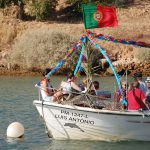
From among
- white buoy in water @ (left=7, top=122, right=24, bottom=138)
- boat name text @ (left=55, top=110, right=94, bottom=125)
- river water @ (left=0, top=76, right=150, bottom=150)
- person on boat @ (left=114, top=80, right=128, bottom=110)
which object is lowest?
river water @ (left=0, top=76, right=150, bottom=150)

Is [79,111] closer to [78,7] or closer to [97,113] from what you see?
[97,113]

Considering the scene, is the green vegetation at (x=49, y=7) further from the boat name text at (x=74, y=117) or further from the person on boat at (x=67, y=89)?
the boat name text at (x=74, y=117)

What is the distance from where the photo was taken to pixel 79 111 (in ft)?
63.5

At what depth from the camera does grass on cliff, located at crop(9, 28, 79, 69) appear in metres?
49.2

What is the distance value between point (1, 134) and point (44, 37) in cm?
2954

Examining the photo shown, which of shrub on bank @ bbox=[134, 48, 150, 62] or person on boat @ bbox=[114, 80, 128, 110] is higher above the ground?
person on boat @ bbox=[114, 80, 128, 110]

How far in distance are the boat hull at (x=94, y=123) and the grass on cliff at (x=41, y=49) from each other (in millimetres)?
28056

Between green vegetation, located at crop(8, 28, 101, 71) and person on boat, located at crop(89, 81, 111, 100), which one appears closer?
person on boat, located at crop(89, 81, 111, 100)

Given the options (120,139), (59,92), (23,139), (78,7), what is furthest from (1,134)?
(78,7)

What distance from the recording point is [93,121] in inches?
765

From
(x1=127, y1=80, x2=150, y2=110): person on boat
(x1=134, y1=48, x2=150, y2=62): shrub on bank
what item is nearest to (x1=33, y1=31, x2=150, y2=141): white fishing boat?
(x1=127, y1=80, x2=150, y2=110): person on boat

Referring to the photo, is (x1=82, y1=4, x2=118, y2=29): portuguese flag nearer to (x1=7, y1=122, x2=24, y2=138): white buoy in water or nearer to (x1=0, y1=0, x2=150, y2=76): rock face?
(x1=7, y1=122, x2=24, y2=138): white buoy in water

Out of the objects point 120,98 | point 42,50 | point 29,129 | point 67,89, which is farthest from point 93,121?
point 42,50

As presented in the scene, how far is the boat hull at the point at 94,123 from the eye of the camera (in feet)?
62.7
